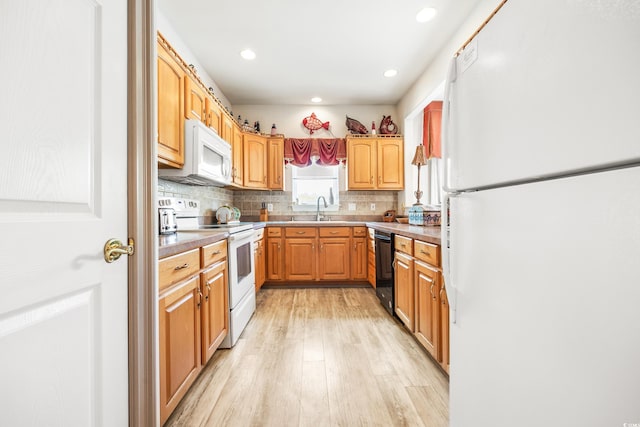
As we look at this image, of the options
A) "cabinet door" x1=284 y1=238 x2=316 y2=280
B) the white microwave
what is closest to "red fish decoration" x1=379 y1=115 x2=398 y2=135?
"cabinet door" x1=284 y1=238 x2=316 y2=280

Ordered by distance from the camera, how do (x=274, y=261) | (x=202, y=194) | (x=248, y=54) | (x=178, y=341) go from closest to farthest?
(x=178, y=341) → (x=248, y=54) → (x=202, y=194) → (x=274, y=261)

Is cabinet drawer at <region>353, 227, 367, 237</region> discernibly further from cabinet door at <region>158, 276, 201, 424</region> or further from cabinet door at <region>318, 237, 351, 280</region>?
cabinet door at <region>158, 276, 201, 424</region>

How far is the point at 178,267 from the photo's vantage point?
51.9 inches

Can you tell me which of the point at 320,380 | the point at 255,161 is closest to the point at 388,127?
the point at 255,161

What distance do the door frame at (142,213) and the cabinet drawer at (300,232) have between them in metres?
2.64

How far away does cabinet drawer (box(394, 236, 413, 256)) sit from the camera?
2.04 m

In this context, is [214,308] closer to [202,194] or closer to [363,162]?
[202,194]

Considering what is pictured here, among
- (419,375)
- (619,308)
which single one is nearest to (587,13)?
(619,308)

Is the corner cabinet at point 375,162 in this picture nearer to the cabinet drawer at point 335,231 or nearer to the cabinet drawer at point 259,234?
the cabinet drawer at point 335,231
